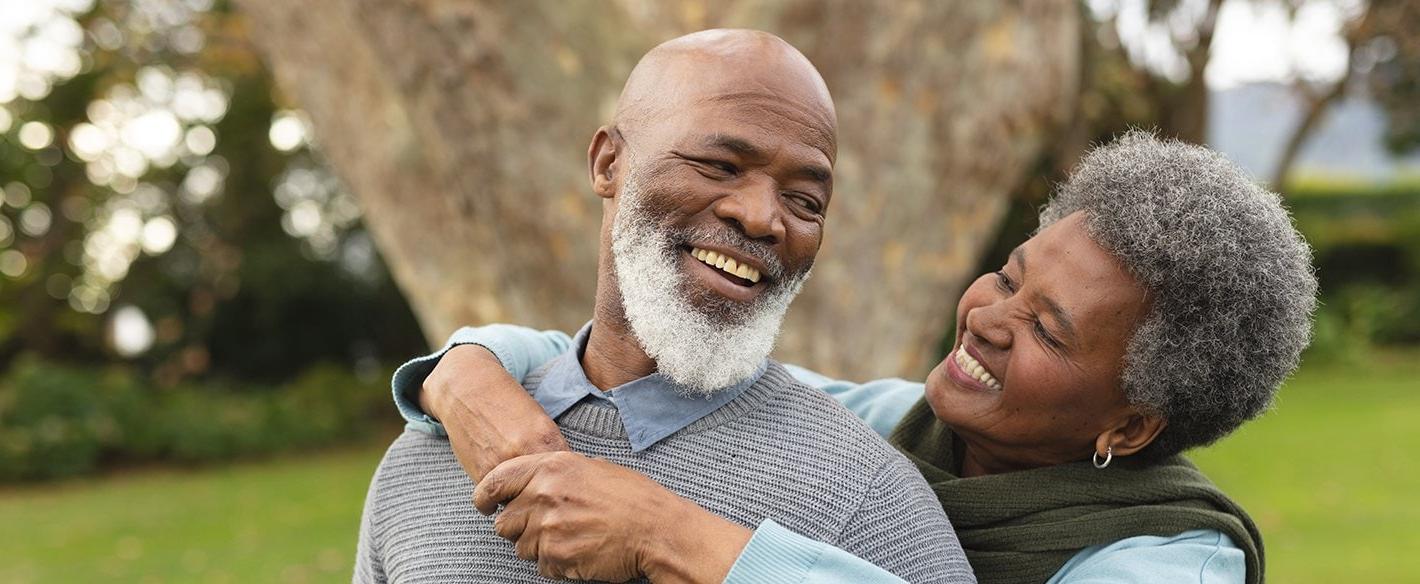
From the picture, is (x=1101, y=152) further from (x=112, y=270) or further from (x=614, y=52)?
(x=112, y=270)

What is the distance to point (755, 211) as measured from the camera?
91.3 inches

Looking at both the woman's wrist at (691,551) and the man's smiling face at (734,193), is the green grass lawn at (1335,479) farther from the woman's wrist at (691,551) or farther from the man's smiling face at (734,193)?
the woman's wrist at (691,551)

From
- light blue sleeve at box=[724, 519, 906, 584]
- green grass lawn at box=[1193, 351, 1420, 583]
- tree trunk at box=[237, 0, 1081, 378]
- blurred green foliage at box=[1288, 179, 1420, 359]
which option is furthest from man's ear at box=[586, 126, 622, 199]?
blurred green foliage at box=[1288, 179, 1420, 359]

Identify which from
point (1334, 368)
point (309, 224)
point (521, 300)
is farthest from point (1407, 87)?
point (521, 300)

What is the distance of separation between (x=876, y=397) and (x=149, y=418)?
15.1m

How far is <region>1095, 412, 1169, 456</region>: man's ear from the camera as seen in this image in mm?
2641

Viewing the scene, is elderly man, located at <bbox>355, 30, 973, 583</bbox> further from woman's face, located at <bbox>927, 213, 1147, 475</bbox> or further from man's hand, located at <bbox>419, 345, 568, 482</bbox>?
woman's face, located at <bbox>927, 213, 1147, 475</bbox>

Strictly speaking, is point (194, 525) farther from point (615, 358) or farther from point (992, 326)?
point (992, 326)

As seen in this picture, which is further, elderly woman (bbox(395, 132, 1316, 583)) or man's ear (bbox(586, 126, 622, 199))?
man's ear (bbox(586, 126, 622, 199))

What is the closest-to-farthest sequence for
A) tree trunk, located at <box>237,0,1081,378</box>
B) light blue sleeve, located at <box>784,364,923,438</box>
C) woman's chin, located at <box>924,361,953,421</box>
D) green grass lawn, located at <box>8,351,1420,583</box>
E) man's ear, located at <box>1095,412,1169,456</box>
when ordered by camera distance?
man's ear, located at <box>1095,412,1169,456</box>
woman's chin, located at <box>924,361,953,421</box>
light blue sleeve, located at <box>784,364,923,438</box>
tree trunk, located at <box>237,0,1081,378</box>
green grass lawn, located at <box>8,351,1420,583</box>

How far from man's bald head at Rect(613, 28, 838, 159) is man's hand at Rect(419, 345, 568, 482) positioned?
516 millimetres

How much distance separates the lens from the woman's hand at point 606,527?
212 centimetres

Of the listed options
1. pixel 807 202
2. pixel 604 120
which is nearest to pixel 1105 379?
pixel 807 202

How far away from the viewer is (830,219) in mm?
6289
